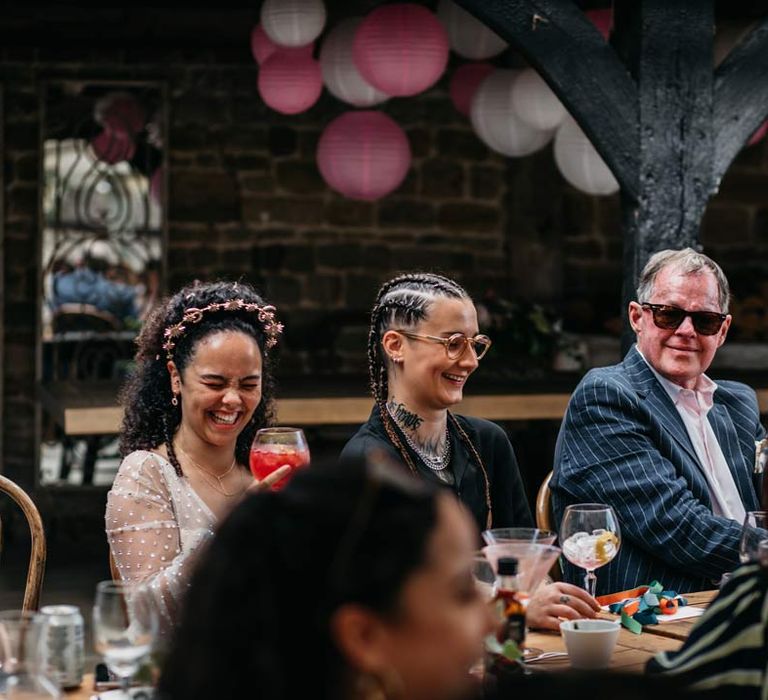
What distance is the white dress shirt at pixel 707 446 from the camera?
3.50 meters

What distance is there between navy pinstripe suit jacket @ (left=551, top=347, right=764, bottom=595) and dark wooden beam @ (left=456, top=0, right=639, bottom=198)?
1120 millimetres

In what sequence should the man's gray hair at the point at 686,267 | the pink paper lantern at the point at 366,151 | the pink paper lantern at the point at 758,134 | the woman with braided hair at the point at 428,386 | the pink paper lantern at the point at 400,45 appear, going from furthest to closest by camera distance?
the pink paper lantern at the point at 366,151
the pink paper lantern at the point at 400,45
the pink paper lantern at the point at 758,134
the man's gray hair at the point at 686,267
the woman with braided hair at the point at 428,386

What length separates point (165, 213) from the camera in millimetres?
8469

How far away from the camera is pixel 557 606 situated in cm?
261

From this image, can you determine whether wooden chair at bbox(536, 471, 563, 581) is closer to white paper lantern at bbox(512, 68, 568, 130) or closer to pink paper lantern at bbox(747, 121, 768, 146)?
pink paper lantern at bbox(747, 121, 768, 146)

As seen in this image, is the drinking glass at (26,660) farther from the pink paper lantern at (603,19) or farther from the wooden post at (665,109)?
the pink paper lantern at (603,19)

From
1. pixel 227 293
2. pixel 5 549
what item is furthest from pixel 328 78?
pixel 227 293

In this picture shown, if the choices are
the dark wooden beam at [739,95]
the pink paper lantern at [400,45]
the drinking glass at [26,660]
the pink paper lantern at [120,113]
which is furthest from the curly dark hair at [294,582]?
the pink paper lantern at [120,113]

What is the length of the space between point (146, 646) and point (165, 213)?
6.72 metres

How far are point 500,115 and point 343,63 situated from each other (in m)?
0.81

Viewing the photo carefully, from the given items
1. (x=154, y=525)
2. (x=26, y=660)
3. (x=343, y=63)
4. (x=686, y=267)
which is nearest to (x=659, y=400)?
(x=686, y=267)

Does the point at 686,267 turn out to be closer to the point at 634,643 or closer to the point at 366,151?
the point at 634,643

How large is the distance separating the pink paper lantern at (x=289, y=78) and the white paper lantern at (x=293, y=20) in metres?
0.27

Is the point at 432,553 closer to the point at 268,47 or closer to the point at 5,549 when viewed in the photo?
the point at 268,47
